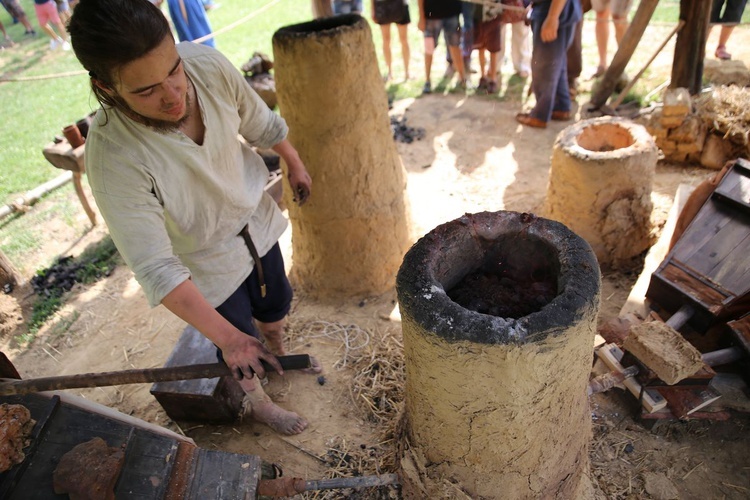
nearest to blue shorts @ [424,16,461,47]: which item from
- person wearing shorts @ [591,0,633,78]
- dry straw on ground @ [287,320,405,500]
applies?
person wearing shorts @ [591,0,633,78]

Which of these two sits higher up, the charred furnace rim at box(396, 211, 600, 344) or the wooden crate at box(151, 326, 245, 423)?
the charred furnace rim at box(396, 211, 600, 344)

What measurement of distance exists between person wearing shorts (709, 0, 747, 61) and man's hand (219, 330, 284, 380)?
20.8 feet

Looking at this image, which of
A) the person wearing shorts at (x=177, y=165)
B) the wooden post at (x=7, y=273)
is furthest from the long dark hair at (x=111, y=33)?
the wooden post at (x=7, y=273)

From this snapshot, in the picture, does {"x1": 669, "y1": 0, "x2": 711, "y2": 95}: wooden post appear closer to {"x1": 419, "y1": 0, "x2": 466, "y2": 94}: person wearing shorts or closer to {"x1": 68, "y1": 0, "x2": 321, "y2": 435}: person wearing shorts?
{"x1": 419, "y1": 0, "x2": 466, "y2": 94}: person wearing shorts

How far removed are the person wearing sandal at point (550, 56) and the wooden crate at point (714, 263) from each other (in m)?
2.93

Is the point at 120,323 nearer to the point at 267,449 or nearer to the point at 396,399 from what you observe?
the point at 267,449

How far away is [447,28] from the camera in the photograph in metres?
6.78

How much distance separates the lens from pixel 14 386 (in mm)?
2082

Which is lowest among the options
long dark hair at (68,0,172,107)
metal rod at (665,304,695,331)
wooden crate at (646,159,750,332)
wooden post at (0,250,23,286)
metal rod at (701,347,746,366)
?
wooden post at (0,250,23,286)

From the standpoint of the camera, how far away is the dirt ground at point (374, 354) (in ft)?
8.41

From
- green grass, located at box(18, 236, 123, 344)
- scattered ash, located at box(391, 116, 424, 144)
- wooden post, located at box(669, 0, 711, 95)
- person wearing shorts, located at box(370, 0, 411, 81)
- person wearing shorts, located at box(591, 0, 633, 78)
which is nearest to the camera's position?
green grass, located at box(18, 236, 123, 344)

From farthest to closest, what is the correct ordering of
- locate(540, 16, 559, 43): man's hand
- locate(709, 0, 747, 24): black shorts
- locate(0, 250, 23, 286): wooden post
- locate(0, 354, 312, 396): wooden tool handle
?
locate(709, 0, 747, 24): black shorts < locate(540, 16, 559, 43): man's hand < locate(0, 250, 23, 286): wooden post < locate(0, 354, 312, 396): wooden tool handle

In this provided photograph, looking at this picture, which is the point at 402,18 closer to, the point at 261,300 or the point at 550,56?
the point at 550,56

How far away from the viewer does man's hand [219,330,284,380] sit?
5.97 ft
